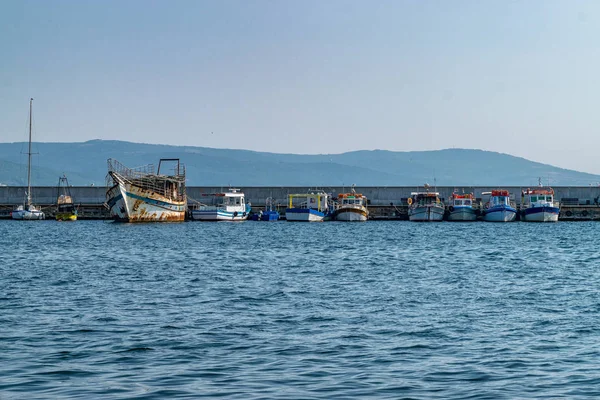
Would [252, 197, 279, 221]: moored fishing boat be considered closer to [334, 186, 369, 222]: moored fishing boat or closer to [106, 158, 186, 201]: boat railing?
[334, 186, 369, 222]: moored fishing boat

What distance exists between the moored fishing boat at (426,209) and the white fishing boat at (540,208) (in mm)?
8968

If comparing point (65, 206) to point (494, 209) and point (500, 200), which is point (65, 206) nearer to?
point (494, 209)

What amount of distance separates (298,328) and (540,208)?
76.0 m

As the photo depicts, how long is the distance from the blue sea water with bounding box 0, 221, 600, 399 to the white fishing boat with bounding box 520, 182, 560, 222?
170 feet

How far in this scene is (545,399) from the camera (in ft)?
49.3

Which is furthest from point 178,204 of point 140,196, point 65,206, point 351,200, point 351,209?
point 65,206

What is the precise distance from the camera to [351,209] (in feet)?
313

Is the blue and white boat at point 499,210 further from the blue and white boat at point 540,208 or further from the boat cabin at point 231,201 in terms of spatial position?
the boat cabin at point 231,201

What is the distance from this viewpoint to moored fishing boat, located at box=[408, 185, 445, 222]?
315ft

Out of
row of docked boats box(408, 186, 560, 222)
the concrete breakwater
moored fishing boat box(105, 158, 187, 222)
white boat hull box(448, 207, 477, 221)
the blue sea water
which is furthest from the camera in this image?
the concrete breakwater

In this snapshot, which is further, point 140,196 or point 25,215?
point 25,215

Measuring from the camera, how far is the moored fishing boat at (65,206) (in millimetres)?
97500

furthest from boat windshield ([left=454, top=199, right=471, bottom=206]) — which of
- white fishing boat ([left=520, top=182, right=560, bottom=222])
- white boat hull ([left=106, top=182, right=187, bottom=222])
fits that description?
white boat hull ([left=106, top=182, right=187, bottom=222])

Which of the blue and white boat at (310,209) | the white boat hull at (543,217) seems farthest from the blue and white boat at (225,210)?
the white boat hull at (543,217)
